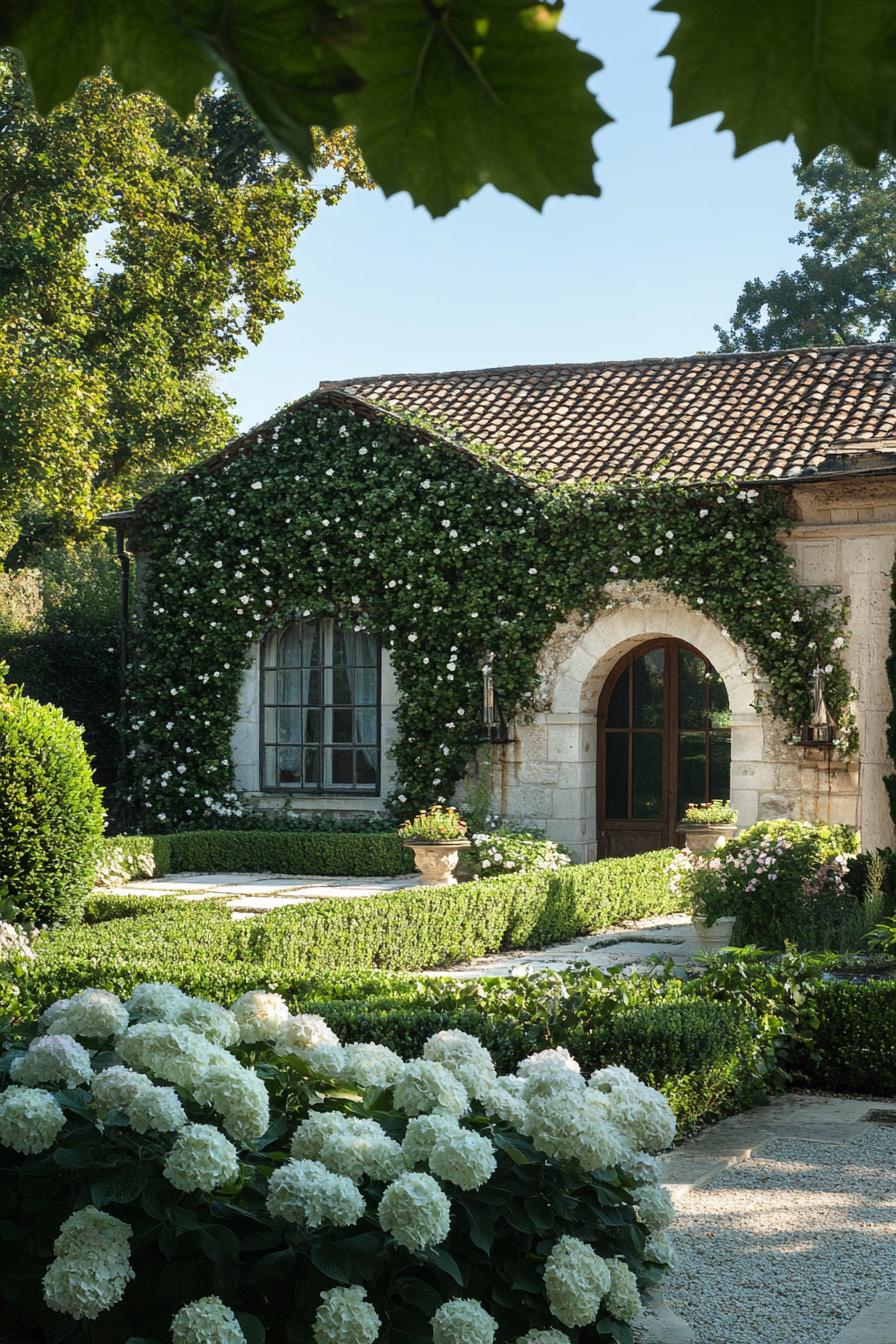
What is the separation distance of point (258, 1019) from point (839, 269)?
2874 centimetres

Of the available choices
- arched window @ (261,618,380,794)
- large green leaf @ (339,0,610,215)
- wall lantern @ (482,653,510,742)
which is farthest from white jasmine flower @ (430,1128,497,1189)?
arched window @ (261,618,380,794)

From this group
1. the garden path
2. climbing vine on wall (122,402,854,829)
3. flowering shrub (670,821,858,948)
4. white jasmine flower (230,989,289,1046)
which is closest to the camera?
white jasmine flower (230,989,289,1046)

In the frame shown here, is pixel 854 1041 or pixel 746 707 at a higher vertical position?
pixel 746 707

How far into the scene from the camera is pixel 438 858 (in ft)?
38.0

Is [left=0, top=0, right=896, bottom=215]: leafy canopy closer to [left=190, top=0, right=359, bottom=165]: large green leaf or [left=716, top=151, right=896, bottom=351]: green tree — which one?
[left=190, top=0, right=359, bottom=165]: large green leaf

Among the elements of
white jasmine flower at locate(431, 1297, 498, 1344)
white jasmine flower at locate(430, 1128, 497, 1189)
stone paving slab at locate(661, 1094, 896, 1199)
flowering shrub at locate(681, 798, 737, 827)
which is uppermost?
flowering shrub at locate(681, 798, 737, 827)

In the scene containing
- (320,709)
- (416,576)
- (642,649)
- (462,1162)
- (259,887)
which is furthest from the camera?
(320,709)

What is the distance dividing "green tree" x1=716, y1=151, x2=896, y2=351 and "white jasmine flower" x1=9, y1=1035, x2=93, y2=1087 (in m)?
28.0

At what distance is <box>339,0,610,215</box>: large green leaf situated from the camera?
0.69 meters

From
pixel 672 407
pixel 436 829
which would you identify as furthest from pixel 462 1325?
pixel 672 407

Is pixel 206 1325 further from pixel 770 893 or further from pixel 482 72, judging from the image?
pixel 770 893

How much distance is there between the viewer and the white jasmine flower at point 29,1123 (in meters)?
2.86

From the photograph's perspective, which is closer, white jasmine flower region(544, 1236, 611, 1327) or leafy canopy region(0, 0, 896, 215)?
leafy canopy region(0, 0, 896, 215)

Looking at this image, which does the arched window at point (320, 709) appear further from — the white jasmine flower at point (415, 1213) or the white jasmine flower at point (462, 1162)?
the white jasmine flower at point (415, 1213)
